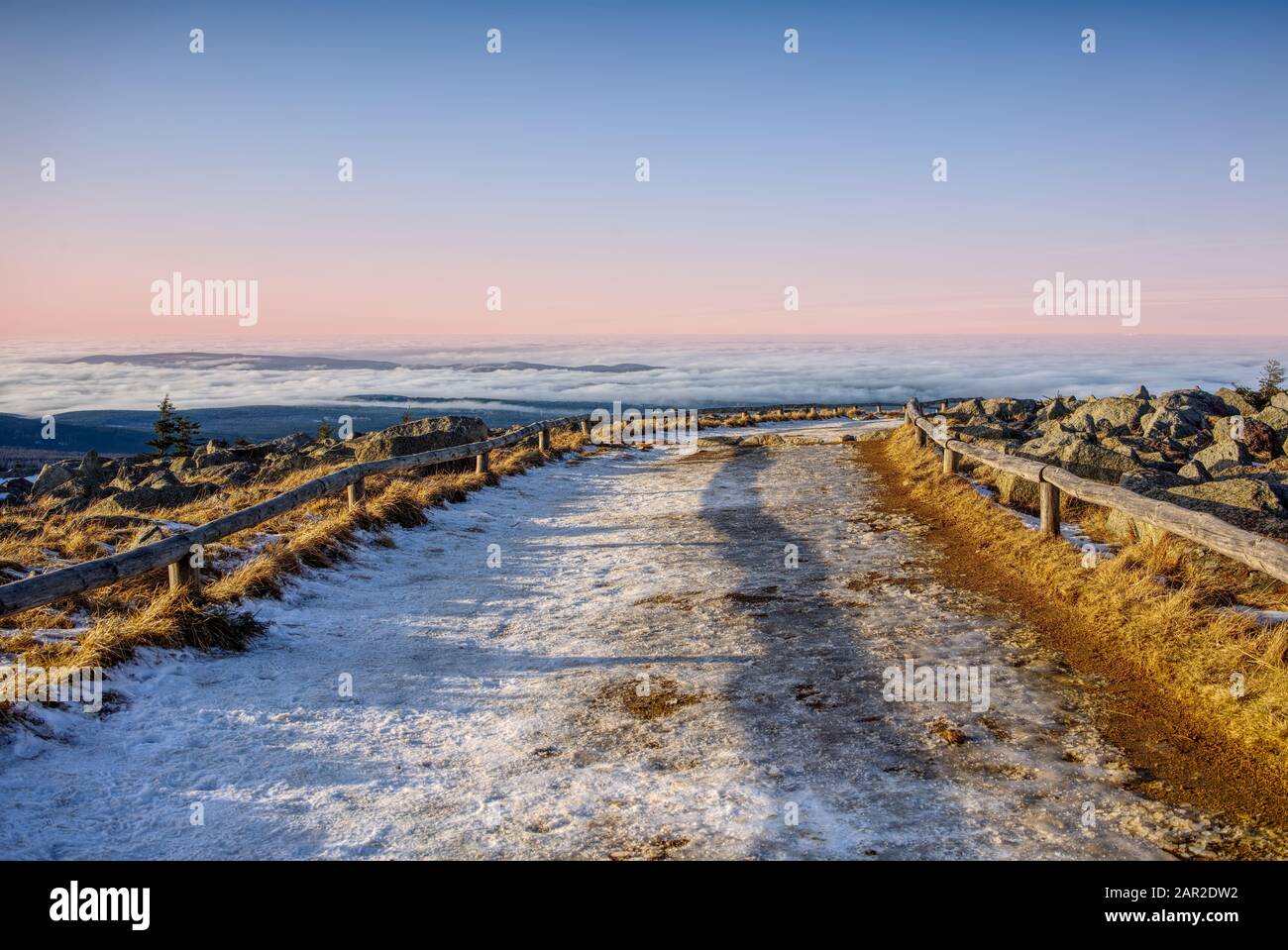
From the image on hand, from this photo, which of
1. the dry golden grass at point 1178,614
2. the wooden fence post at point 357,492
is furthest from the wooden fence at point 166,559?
the dry golden grass at point 1178,614

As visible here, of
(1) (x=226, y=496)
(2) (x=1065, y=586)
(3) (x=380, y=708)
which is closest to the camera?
(3) (x=380, y=708)

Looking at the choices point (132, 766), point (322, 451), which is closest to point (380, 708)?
point (132, 766)

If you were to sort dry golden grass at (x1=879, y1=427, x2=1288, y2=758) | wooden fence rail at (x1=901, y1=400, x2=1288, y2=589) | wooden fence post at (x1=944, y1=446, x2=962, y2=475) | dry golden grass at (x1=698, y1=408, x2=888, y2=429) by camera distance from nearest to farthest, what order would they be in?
dry golden grass at (x1=879, y1=427, x2=1288, y2=758) < wooden fence rail at (x1=901, y1=400, x2=1288, y2=589) < wooden fence post at (x1=944, y1=446, x2=962, y2=475) < dry golden grass at (x1=698, y1=408, x2=888, y2=429)

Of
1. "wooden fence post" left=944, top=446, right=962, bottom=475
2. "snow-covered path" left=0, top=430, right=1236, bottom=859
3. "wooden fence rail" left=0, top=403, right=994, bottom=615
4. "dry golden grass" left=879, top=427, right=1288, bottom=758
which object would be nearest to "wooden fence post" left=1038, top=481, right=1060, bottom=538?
"dry golden grass" left=879, top=427, right=1288, bottom=758

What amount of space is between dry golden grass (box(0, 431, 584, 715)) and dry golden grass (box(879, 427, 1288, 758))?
7.49 metres

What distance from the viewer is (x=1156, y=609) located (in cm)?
720

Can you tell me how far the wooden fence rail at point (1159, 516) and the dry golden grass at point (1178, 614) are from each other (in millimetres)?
364

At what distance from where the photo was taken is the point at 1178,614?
6953mm

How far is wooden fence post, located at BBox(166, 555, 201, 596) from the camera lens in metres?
7.82

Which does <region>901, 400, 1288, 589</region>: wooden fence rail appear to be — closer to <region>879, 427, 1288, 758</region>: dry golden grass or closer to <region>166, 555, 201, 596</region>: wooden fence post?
<region>879, 427, 1288, 758</region>: dry golden grass

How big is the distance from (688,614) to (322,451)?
16.0 meters

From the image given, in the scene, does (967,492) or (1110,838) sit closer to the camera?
(1110,838)

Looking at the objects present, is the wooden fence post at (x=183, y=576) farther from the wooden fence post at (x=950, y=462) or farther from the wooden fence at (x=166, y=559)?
the wooden fence post at (x=950, y=462)

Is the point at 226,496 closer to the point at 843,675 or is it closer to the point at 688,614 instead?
the point at 688,614
